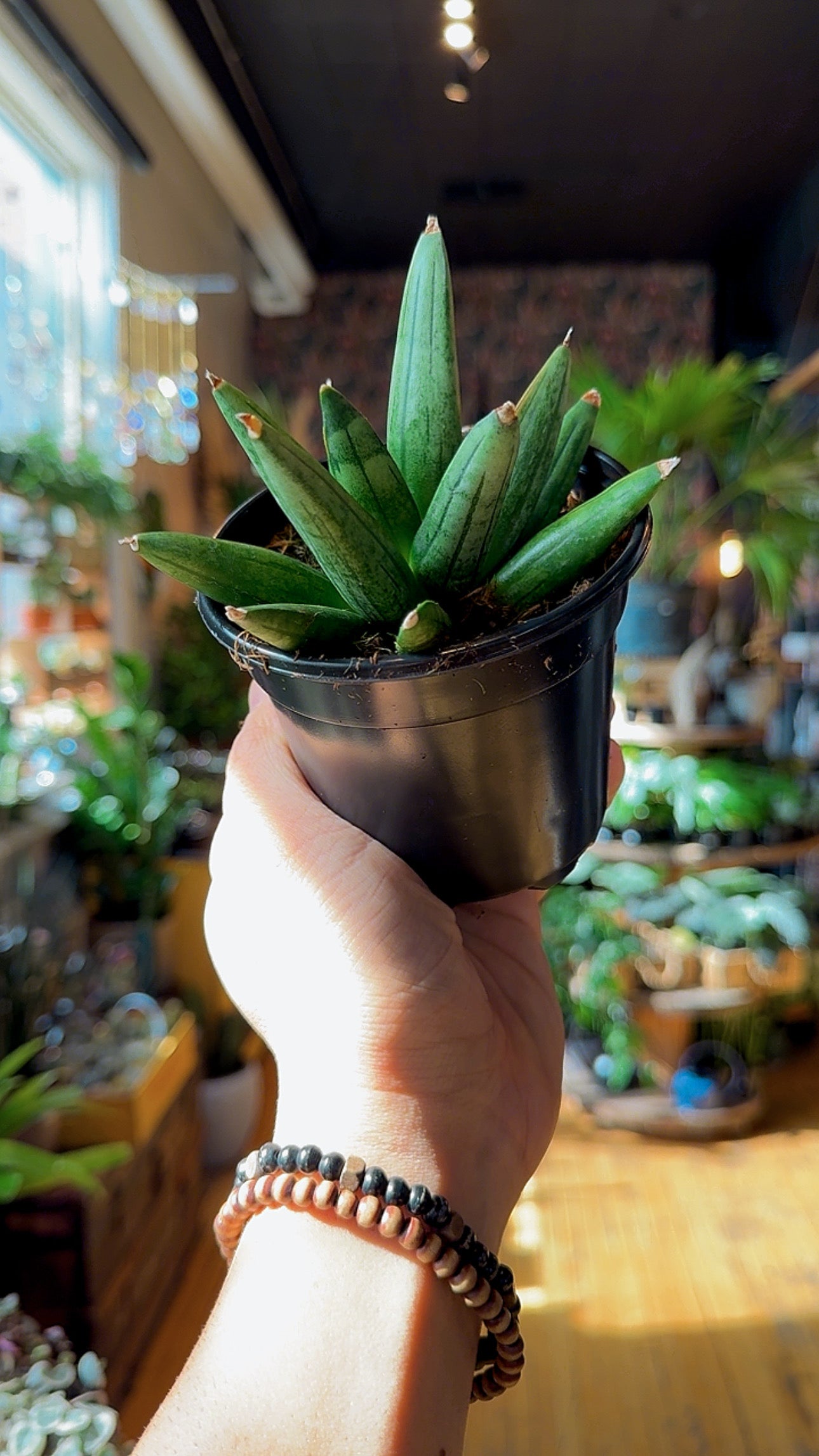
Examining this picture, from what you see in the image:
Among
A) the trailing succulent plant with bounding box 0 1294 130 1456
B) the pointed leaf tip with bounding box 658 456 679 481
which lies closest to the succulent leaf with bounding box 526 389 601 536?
the pointed leaf tip with bounding box 658 456 679 481

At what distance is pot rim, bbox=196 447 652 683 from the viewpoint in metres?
0.43

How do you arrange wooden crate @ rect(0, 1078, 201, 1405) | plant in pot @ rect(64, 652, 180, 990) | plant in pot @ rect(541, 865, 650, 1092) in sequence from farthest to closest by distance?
plant in pot @ rect(541, 865, 650, 1092)
plant in pot @ rect(64, 652, 180, 990)
wooden crate @ rect(0, 1078, 201, 1405)

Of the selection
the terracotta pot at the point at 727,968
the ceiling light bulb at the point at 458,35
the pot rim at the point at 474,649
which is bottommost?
the terracotta pot at the point at 727,968

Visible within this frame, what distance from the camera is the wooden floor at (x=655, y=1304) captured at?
151cm

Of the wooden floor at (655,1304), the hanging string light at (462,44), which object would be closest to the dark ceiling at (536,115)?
the hanging string light at (462,44)

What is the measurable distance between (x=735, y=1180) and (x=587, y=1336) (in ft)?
2.06

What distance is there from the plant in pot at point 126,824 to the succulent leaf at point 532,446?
1701 millimetres

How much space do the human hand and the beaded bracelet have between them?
2 centimetres

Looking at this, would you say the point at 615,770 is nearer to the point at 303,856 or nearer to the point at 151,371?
the point at 303,856

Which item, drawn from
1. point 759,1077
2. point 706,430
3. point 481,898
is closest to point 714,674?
point 706,430

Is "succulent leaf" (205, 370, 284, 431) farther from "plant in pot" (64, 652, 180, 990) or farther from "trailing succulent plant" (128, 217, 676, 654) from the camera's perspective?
"plant in pot" (64, 652, 180, 990)

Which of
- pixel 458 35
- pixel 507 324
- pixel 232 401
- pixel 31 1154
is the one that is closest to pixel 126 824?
pixel 31 1154

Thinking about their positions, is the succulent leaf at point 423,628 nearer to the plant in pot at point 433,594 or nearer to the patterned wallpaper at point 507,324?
the plant in pot at point 433,594

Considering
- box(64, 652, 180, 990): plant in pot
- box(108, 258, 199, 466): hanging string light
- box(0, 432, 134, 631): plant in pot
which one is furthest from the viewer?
box(108, 258, 199, 466): hanging string light
